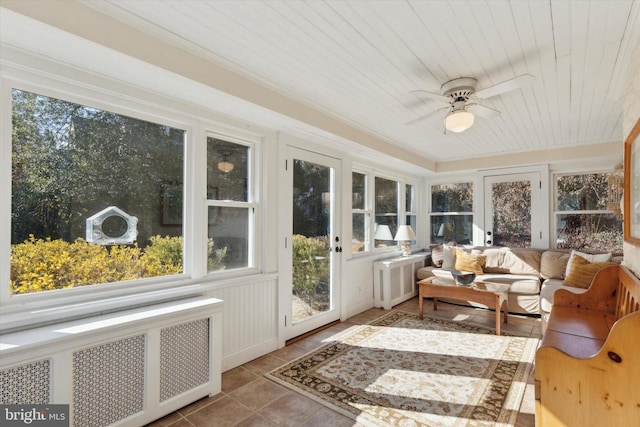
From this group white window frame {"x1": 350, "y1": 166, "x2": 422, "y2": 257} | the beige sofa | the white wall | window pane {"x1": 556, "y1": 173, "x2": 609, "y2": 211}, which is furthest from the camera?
white window frame {"x1": 350, "y1": 166, "x2": 422, "y2": 257}

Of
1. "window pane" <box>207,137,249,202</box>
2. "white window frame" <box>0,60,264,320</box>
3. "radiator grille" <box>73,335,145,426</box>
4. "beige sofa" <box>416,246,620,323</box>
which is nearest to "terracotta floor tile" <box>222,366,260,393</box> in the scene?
"radiator grille" <box>73,335,145,426</box>

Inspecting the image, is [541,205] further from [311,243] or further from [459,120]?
[311,243]

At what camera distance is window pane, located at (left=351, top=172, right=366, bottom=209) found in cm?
445

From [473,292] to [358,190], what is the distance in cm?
Result: 199

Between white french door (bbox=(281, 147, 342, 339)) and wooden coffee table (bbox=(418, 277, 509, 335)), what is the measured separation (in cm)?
122

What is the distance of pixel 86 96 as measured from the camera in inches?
78.6

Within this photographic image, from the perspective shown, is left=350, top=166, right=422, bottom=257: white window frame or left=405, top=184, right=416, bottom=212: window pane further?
left=405, top=184, right=416, bottom=212: window pane

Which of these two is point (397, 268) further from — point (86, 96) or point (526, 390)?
point (86, 96)

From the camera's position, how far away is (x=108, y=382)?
70.4 inches

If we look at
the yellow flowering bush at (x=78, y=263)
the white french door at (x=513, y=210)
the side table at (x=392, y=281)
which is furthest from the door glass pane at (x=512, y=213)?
the yellow flowering bush at (x=78, y=263)

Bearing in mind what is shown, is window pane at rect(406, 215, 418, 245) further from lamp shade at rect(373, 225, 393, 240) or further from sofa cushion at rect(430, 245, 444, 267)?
lamp shade at rect(373, 225, 393, 240)

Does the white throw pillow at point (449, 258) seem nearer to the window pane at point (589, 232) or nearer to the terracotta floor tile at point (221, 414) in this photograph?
the window pane at point (589, 232)

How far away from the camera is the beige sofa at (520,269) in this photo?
4.11 metres

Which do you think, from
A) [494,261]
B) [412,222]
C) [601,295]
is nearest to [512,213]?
[494,261]
